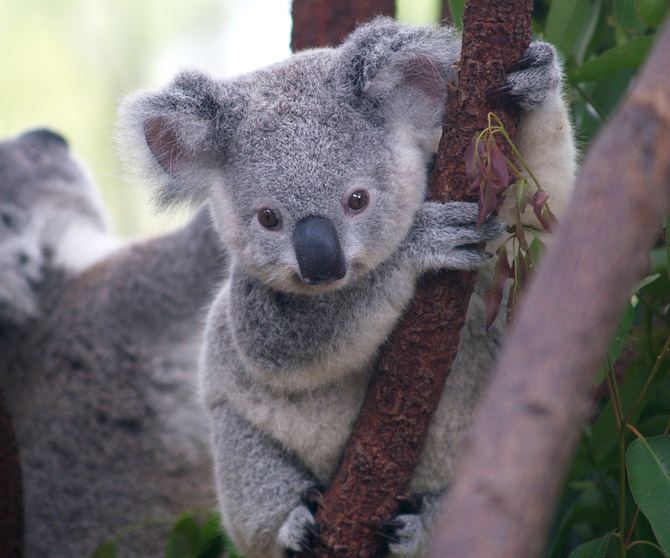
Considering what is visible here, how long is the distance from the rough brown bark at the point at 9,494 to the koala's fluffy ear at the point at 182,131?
1.24 m

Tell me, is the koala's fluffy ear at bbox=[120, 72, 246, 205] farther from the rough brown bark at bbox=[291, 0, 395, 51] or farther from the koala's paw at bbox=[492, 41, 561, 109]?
the rough brown bark at bbox=[291, 0, 395, 51]

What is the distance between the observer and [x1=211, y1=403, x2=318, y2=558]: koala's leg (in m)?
2.85

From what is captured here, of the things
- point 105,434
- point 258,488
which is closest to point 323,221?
point 258,488

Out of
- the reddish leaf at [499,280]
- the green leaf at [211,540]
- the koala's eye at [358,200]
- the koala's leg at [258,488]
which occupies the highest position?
the koala's eye at [358,200]

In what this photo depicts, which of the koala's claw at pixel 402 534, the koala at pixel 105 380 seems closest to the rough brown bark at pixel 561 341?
the koala's claw at pixel 402 534

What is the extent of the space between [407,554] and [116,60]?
847 centimetres

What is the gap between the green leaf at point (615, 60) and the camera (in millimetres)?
2797

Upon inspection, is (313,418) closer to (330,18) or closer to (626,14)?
(626,14)

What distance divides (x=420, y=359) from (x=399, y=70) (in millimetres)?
770

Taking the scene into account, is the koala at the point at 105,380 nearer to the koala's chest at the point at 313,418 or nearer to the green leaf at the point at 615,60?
the koala's chest at the point at 313,418

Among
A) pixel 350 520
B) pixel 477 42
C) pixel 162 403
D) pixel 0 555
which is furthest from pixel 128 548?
pixel 477 42

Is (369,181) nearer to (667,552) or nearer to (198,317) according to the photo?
(667,552)

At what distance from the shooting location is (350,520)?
2.59 metres

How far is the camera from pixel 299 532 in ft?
8.84
